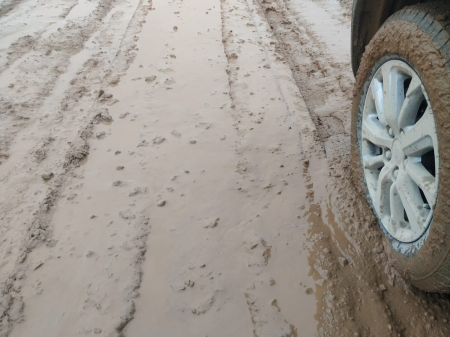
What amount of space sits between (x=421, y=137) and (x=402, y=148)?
140 millimetres

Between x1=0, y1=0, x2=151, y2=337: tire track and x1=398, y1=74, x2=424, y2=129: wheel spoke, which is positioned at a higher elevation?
x1=398, y1=74, x2=424, y2=129: wheel spoke

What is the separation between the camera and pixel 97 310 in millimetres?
1717

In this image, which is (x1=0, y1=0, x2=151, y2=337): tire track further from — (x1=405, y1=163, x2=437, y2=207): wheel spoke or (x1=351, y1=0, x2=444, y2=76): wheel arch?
(x1=351, y1=0, x2=444, y2=76): wheel arch

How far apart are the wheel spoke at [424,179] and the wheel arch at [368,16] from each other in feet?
2.81

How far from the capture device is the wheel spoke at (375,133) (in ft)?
5.55

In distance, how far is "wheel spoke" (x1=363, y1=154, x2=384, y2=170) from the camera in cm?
180

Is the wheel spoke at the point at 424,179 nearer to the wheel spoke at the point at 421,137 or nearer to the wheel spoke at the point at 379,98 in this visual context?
the wheel spoke at the point at 421,137

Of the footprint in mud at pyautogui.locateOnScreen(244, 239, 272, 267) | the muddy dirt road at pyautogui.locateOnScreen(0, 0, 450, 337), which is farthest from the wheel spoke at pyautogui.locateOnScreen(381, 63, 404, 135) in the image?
the footprint in mud at pyautogui.locateOnScreen(244, 239, 272, 267)

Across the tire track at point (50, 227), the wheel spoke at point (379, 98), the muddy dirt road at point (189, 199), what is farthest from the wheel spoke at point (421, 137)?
the tire track at point (50, 227)

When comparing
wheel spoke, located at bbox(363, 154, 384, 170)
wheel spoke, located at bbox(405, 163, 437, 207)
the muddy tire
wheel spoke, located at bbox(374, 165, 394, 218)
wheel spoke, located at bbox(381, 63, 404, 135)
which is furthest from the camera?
wheel spoke, located at bbox(363, 154, 384, 170)

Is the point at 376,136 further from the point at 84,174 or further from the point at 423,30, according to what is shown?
the point at 84,174

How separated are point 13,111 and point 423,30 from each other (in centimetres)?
322

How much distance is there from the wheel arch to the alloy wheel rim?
0.39 metres

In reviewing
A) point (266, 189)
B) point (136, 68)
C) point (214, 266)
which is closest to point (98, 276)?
point (214, 266)
